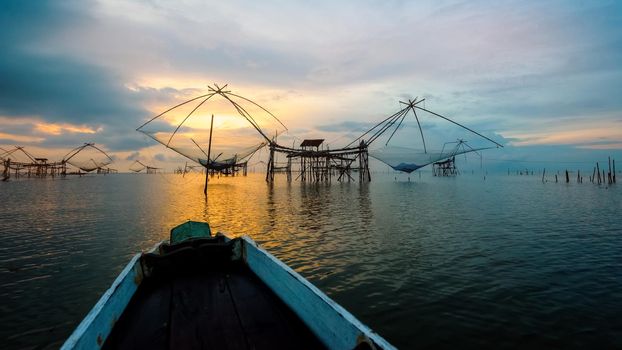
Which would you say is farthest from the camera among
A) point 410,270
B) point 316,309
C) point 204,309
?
point 410,270

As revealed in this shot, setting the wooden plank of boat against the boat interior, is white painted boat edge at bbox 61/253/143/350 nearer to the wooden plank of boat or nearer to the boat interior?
the wooden plank of boat

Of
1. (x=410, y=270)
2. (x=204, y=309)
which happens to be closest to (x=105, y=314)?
(x=204, y=309)

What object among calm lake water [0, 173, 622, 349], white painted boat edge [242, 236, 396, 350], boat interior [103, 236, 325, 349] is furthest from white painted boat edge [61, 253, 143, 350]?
calm lake water [0, 173, 622, 349]

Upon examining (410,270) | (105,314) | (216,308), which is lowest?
(410,270)

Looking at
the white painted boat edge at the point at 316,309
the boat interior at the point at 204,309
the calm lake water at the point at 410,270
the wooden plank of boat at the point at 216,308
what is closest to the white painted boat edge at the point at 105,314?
the wooden plank of boat at the point at 216,308

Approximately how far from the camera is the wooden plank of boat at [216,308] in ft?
9.07

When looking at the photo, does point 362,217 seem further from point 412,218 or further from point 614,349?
point 614,349

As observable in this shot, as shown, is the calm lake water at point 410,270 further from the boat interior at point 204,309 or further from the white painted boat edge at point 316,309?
the white painted boat edge at point 316,309

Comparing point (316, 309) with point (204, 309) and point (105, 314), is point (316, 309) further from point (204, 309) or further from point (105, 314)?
point (105, 314)

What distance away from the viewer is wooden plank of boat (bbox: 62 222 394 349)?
2766mm

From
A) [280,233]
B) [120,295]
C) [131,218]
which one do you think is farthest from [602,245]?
[131,218]

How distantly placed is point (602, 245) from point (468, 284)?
6878mm

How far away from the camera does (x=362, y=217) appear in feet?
54.7

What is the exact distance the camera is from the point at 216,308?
3727 mm
